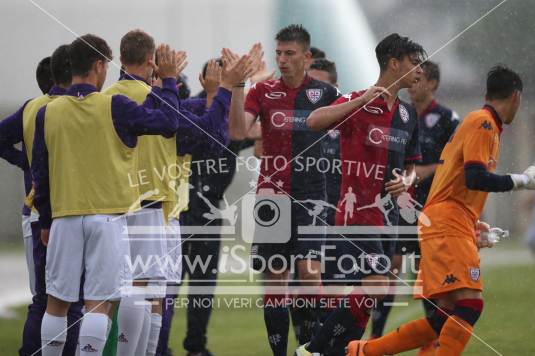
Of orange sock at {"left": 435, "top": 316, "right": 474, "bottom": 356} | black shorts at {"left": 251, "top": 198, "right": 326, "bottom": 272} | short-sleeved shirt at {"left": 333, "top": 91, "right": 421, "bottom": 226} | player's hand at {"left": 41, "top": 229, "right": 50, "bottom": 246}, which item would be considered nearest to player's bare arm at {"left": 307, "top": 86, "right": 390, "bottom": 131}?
short-sleeved shirt at {"left": 333, "top": 91, "right": 421, "bottom": 226}

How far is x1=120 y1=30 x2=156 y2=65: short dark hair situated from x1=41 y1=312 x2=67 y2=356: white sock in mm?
1707

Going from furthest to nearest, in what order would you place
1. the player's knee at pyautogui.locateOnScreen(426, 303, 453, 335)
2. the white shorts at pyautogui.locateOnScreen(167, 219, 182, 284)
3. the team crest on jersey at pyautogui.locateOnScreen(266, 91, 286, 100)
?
1. the team crest on jersey at pyautogui.locateOnScreen(266, 91, 286, 100)
2. the white shorts at pyautogui.locateOnScreen(167, 219, 182, 284)
3. the player's knee at pyautogui.locateOnScreen(426, 303, 453, 335)

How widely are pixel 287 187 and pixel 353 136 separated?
804mm

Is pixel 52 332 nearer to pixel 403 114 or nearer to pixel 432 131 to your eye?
pixel 403 114

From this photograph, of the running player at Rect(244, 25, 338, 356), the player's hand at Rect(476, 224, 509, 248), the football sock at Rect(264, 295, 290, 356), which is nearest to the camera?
the player's hand at Rect(476, 224, 509, 248)

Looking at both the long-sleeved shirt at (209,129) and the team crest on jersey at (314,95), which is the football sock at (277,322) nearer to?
the long-sleeved shirt at (209,129)

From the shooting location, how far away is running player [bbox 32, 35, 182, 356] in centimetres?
606

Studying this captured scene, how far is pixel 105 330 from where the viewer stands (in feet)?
20.1

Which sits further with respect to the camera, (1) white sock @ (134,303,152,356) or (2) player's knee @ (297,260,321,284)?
(2) player's knee @ (297,260,321,284)

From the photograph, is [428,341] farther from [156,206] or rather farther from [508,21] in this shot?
[508,21]

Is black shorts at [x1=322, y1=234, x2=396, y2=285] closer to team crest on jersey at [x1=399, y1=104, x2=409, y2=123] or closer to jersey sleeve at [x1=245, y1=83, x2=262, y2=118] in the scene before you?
team crest on jersey at [x1=399, y1=104, x2=409, y2=123]

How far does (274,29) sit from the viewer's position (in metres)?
12.1

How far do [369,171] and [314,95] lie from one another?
3.33ft

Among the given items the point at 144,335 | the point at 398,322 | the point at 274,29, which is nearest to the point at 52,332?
the point at 144,335
